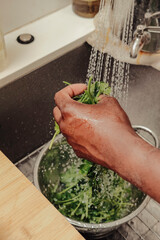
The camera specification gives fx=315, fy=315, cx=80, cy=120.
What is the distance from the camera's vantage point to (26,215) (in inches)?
20.7

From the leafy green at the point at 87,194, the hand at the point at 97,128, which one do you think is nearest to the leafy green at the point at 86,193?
the leafy green at the point at 87,194

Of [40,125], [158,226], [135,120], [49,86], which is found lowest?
[158,226]

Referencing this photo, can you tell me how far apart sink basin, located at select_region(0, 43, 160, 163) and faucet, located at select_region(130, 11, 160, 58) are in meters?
0.12

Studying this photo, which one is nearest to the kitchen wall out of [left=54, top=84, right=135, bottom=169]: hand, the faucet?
the faucet

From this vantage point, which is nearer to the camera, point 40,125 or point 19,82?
point 19,82

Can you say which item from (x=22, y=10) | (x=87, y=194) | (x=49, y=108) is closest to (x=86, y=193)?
(x=87, y=194)

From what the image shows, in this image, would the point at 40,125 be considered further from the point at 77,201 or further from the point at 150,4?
the point at 150,4

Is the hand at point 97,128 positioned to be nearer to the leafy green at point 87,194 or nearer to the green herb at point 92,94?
the green herb at point 92,94

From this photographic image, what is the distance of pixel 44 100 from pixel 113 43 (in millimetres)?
298

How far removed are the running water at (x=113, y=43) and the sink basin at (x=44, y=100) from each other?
32 millimetres

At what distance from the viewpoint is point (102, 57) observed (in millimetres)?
1086

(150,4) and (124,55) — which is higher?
(150,4)

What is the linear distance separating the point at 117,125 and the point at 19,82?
17.3 inches

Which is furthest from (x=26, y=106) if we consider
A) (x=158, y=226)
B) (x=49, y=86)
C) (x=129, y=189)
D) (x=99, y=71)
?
(x=158, y=226)
